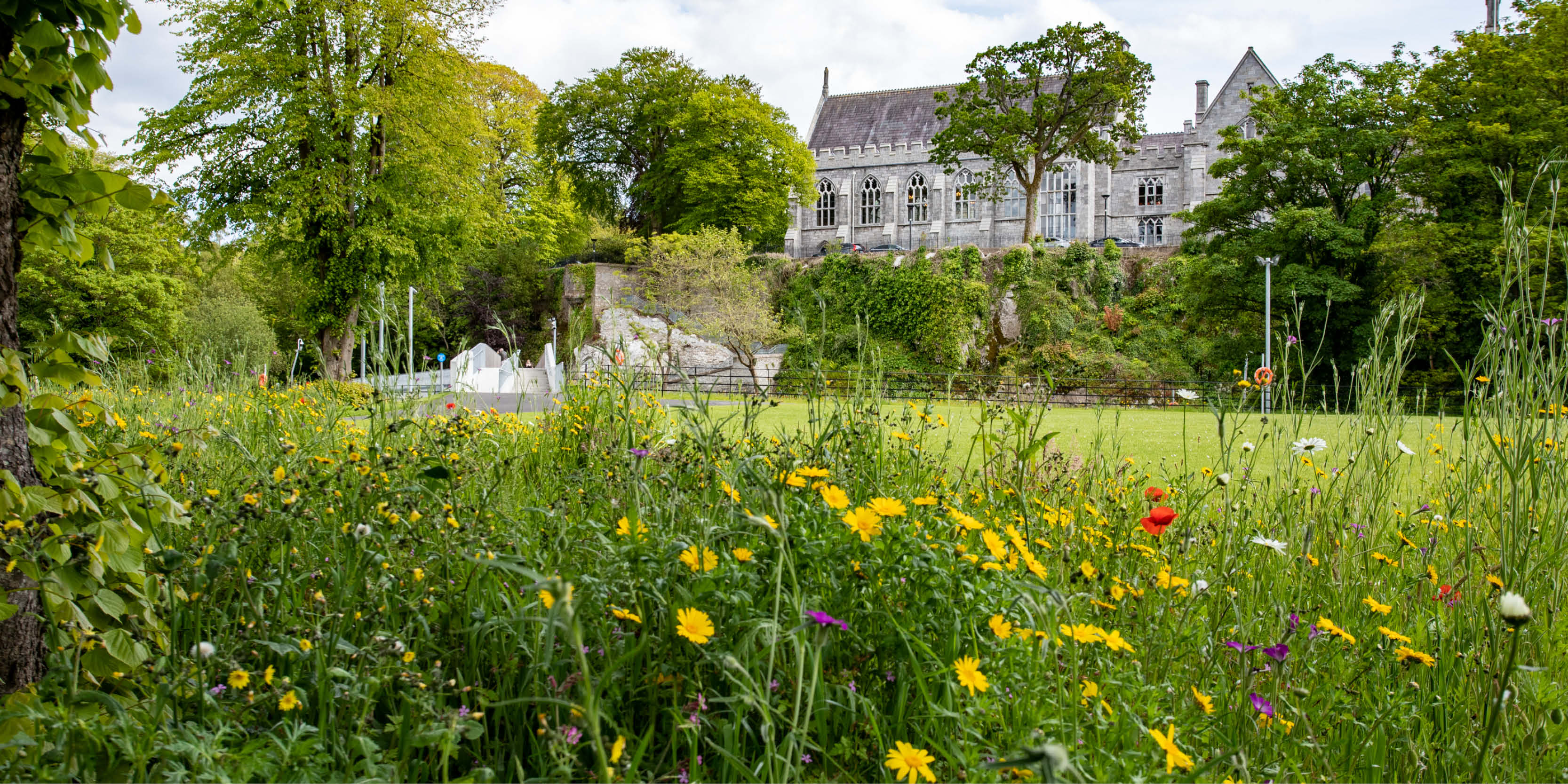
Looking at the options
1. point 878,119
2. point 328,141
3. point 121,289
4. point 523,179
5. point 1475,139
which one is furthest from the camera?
point 878,119

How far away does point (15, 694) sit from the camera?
5.23 ft

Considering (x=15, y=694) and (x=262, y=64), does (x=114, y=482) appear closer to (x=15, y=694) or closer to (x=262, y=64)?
(x=15, y=694)

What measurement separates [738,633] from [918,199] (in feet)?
147

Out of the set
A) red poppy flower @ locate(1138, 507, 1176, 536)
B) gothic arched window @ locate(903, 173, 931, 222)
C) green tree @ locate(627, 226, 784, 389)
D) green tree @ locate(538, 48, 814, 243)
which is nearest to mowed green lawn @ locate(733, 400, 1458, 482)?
red poppy flower @ locate(1138, 507, 1176, 536)

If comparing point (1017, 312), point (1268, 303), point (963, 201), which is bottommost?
point (1268, 303)

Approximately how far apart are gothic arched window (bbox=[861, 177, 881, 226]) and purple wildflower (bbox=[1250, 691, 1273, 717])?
4458cm

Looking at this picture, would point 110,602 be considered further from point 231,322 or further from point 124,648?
point 231,322

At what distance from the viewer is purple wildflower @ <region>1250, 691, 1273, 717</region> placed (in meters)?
1.67

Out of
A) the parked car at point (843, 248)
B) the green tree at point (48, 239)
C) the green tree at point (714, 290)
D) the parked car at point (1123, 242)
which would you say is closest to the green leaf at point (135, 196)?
the green tree at point (48, 239)

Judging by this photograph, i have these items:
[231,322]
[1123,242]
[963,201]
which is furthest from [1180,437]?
[231,322]

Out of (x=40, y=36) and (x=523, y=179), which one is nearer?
(x=40, y=36)

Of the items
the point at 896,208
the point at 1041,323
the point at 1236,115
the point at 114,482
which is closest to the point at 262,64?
the point at 114,482

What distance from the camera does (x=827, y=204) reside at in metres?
45.8

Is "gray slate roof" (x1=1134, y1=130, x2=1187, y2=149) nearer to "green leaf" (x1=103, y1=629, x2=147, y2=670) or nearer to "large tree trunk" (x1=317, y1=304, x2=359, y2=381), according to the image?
"large tree trunk" (x1=317, y1=304, x2=359, y2=381)
